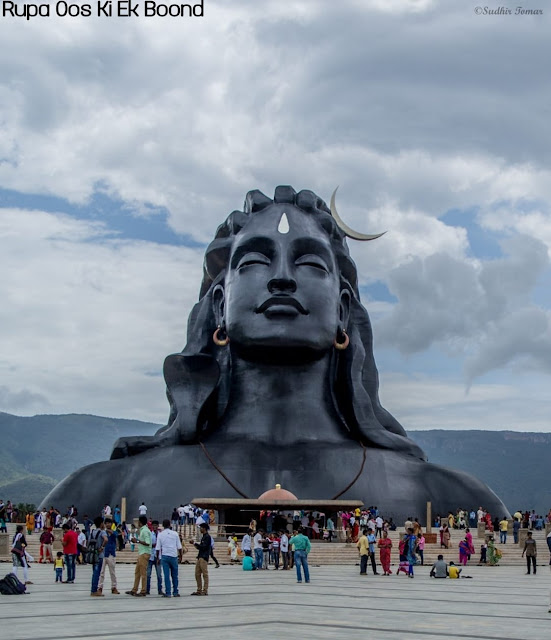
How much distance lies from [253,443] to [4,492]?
6568 inches

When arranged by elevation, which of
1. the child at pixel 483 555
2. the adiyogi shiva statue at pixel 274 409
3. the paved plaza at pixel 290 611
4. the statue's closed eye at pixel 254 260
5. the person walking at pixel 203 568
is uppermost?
the statue's closed eye at pixel 254 260

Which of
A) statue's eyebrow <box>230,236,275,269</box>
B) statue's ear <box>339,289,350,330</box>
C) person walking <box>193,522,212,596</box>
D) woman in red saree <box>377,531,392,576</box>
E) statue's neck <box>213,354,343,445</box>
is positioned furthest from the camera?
statue's ear <box>339,289,350,330</box>

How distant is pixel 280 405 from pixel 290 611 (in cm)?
2557

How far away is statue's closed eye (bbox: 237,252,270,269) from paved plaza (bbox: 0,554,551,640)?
19324mm

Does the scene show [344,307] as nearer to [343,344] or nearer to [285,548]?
[343,344]

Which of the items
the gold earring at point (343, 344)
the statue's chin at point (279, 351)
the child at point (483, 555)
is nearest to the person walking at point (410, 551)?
the child at point (483, 555)

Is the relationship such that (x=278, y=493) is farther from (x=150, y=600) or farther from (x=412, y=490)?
(x=150, y=600)

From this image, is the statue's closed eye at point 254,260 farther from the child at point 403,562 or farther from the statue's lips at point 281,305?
the child at point 403,562

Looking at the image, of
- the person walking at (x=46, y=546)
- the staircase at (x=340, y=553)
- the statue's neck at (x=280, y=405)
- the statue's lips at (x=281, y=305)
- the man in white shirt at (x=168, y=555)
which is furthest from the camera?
the statue's neck at (x=280, y=405)

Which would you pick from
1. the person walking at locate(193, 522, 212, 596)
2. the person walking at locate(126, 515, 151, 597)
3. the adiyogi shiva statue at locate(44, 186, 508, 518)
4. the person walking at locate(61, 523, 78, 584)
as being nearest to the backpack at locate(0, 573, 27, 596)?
the person walking at locate(126, 515, 151, 597)

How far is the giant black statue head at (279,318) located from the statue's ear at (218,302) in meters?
0.04

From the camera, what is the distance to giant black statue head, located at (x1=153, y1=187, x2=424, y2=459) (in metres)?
38.0

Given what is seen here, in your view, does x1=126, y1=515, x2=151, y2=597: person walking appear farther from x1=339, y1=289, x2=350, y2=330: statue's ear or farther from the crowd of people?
x1=339, y1=289, x2=350, y2=330: statue's ear

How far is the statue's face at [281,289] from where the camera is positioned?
37.8 metres
